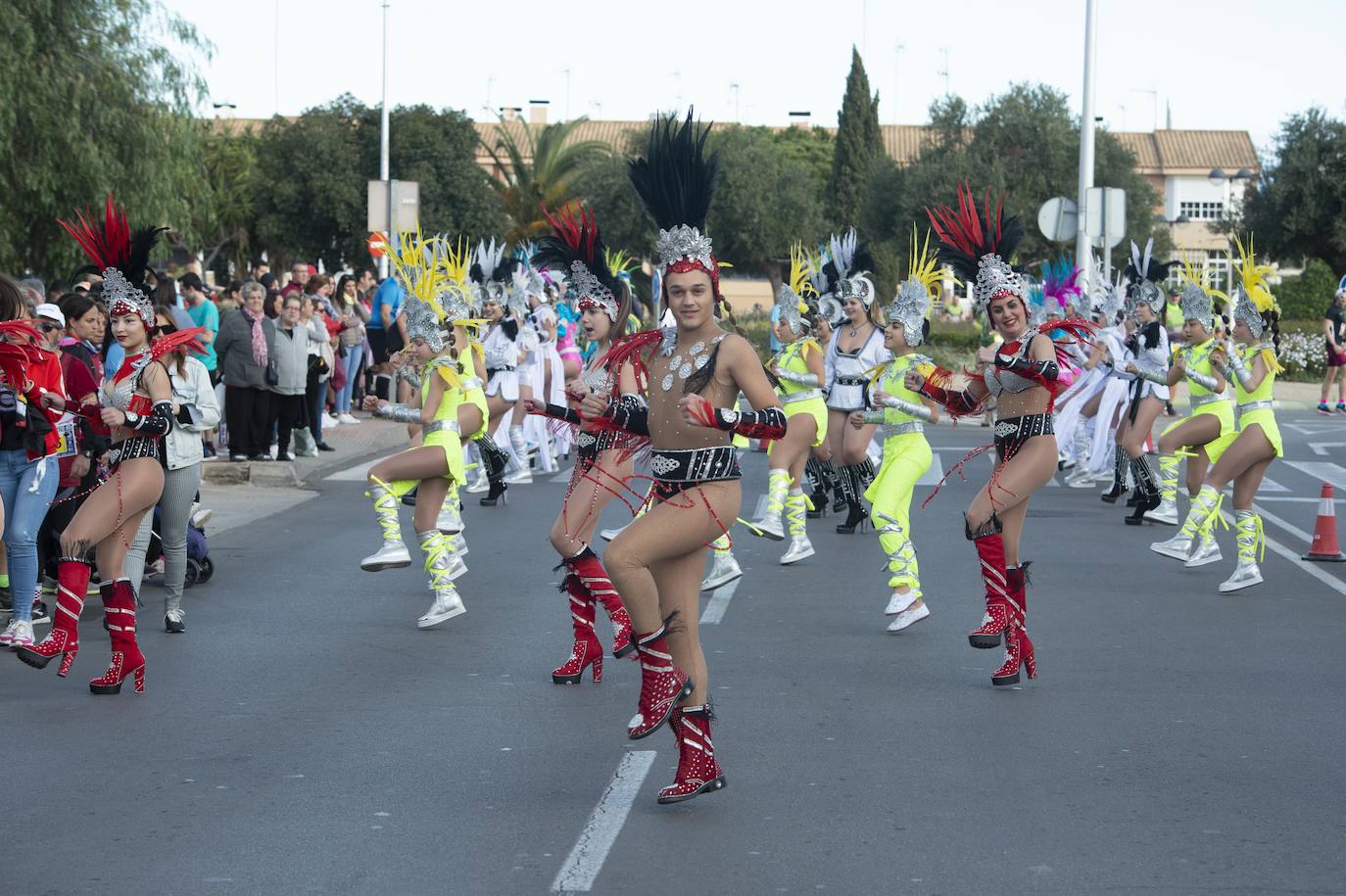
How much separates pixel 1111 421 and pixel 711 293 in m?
12.4

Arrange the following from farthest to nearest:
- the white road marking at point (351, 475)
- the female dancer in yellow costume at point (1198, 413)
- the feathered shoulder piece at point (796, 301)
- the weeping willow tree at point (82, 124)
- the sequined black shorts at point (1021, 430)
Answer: the weeping willow tree at point (82, 124) → the white road marking at point (351, 475) → the feathered shoulder piece at point (796, 301) → the female dancer in yellow costume at point (1198, 413) → the sequined black shorts at point (1021, 430)

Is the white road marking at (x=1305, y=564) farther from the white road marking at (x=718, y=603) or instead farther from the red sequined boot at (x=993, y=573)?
the red sequined boot at (x=993, y=573)

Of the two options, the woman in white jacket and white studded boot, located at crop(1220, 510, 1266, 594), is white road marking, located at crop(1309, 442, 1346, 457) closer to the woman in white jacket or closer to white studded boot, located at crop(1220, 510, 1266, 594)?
white studded boot, located at crop(1220, 510, 1266, 594)

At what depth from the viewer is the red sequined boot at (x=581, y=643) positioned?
8430 mm

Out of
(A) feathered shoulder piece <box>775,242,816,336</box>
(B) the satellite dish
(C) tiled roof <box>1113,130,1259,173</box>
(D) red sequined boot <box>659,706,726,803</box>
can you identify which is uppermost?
(C) tiled roof <box>1113,130,1259,173</box>

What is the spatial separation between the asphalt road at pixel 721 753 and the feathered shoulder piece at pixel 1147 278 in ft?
20.1

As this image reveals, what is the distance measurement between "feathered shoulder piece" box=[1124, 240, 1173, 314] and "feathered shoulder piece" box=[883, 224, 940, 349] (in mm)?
5607

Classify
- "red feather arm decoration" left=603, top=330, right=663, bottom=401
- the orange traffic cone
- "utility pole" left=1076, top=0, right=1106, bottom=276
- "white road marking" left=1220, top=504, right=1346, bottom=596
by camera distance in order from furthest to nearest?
"utility pole" left=1076, top=0, right=1106, bottom=276
the orange traffic cone
"white road marking" left=1220, top=504, right=1346, bottom=596
"red feather arm decoration" left=603, top=330, right=663, bottom=401

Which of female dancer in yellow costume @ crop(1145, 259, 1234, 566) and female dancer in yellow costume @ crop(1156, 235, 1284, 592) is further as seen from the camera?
female dancer in yellow costume @ crop(1145, 259, 1234, 566)

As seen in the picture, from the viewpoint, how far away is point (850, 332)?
45.9 ft

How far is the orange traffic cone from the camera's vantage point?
42.7ft

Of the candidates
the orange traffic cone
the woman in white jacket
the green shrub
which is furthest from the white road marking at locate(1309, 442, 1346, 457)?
the green shrub

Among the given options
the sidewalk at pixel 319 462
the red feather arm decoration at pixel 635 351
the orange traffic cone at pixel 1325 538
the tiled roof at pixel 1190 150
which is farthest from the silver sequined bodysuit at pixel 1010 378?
the tiled roof at pixel 1190 150

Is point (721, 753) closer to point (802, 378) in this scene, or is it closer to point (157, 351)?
point (157, 351)
